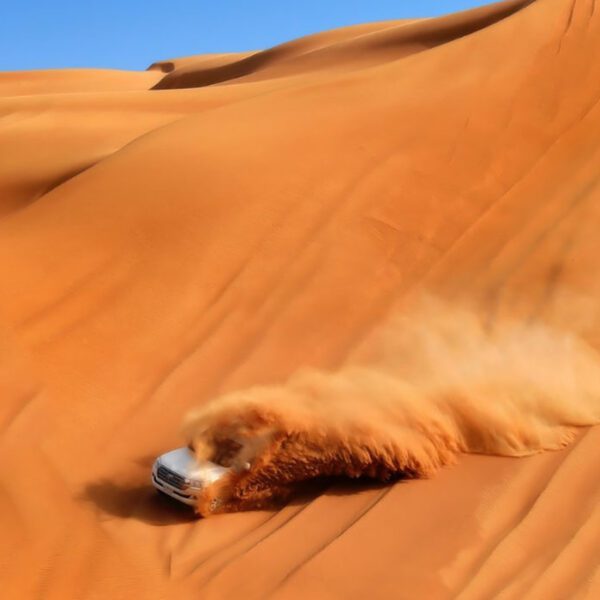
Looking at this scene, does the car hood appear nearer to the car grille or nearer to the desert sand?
the car grille

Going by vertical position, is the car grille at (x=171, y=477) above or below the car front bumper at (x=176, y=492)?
above

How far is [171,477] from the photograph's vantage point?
4152 mm

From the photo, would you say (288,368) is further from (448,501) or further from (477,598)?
(477,598)

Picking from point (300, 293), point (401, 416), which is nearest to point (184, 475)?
point (401, 416)

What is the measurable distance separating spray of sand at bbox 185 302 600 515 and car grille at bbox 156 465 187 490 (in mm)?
126

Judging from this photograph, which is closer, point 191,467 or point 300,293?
point 191,467

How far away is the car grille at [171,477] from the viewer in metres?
4.10

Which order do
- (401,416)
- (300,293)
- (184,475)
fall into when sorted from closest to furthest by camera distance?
(184,475) → (401,416) → (300,293)

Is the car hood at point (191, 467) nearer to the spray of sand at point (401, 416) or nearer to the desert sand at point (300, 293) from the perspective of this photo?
the spray of sand at point (401, 416)

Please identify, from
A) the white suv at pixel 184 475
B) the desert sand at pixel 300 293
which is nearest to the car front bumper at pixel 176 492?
the white suv at pixel 184 475

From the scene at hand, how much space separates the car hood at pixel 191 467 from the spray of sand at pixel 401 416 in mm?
52

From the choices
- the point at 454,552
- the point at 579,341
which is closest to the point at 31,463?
the point at 454,552

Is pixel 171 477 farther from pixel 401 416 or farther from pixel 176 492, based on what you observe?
pixel 401 416

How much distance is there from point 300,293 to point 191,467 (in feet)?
8.49
